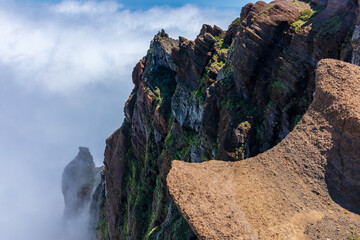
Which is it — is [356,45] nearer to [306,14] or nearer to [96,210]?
[306,14]

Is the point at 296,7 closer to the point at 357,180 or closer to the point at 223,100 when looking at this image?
the point at 223,100

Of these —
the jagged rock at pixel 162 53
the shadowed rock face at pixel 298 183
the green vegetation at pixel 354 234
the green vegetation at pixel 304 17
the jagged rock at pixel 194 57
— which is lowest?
the green vegetation at pixel 354 234

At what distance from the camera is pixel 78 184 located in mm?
101375

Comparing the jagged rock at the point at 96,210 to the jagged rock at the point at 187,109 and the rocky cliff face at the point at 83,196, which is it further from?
the jagged rock at the point at 187,109

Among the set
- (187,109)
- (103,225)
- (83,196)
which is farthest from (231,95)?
(83,196)

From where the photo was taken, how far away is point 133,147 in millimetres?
59688

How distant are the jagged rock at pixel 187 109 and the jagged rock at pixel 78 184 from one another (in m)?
71.7

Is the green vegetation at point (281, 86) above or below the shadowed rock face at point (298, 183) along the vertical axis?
above

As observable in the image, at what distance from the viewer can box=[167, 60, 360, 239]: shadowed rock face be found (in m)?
13.3

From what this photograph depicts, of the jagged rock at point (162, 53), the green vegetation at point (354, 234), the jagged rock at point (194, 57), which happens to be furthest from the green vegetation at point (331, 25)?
the jagged rock at point (162, 53)

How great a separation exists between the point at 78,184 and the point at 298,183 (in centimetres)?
10312

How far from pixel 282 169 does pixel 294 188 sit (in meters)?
1.44

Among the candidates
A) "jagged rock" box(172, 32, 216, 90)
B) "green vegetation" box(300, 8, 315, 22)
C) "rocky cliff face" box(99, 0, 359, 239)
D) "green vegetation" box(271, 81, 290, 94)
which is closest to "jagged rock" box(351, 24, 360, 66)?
"rocky cliff face" box(99, 0, 359, 239)

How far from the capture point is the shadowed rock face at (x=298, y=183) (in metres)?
13.3
